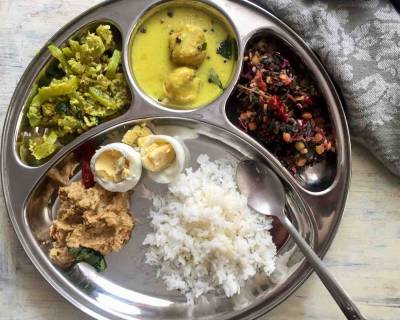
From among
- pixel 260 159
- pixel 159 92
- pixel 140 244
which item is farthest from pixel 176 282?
pixel 159 92

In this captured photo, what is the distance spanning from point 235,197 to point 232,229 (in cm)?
15

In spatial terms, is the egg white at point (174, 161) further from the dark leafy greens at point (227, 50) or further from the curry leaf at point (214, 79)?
the dark leafy greens at point (227, 50)

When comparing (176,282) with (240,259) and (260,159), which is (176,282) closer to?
(240,259)

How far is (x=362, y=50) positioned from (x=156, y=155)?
3.44ft

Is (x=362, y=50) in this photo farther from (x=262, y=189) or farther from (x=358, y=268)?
(x=358, y=268)

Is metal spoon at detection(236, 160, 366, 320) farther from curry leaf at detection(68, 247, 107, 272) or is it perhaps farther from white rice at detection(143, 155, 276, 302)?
curry leaf at detection(68, 247, 107, 272)

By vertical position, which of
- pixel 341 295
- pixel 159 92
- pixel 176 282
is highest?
pixel 159 92

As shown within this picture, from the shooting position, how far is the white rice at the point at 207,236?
259 cm

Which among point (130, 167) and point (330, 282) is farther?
point (130, 167)

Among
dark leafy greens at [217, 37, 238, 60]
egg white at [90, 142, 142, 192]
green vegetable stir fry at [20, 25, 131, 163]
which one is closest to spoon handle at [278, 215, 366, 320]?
egg white at [90, 142, 142, 192]

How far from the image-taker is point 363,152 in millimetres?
2762

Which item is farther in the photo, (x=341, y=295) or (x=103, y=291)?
(x=103, y=291)

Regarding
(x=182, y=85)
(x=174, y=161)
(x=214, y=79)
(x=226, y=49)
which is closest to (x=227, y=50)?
(x=226, y=49)

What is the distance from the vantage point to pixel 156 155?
2.54 m
